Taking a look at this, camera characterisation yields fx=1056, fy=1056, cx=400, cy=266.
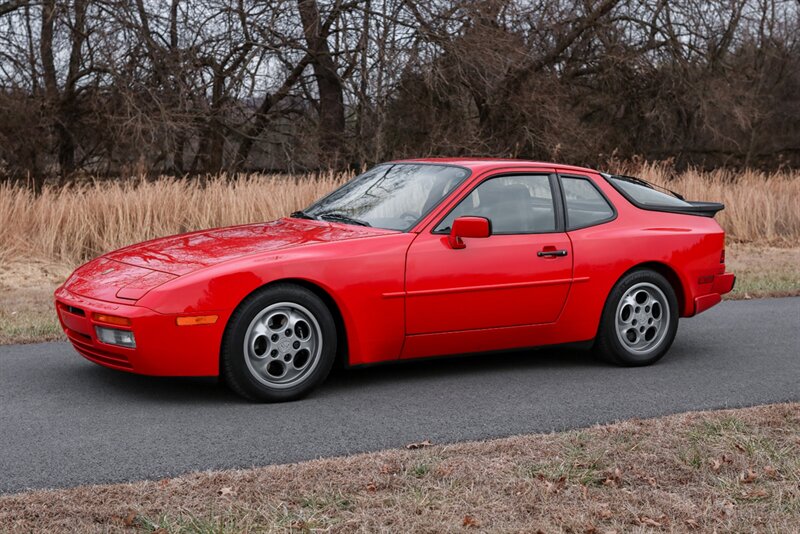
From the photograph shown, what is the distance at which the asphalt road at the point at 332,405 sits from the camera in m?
5.11

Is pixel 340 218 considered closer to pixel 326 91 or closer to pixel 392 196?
pixel 392 196

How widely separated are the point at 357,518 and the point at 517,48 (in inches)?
761

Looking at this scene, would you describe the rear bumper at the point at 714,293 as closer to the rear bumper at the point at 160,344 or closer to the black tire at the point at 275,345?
the black tire at the point at 275,345

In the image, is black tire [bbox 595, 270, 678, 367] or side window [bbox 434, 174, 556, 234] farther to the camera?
black tire [bbox 595, 270, 678, 367]

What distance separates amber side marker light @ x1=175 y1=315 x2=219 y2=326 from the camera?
588cm

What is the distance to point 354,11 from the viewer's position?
70.2 ft

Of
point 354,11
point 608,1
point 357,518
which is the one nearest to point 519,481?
point 357,518

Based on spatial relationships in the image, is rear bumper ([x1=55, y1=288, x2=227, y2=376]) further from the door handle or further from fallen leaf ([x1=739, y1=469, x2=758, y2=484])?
fallen leaf ([x1=739, y1=469, x2=758, y2=484])

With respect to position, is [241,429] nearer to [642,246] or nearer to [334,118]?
[642,246]

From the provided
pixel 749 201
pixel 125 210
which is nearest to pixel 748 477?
pixel 125 210

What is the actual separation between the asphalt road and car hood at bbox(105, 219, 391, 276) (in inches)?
28.5

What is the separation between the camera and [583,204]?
24.5 ft

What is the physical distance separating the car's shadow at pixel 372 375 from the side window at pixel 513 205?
1.02 metres

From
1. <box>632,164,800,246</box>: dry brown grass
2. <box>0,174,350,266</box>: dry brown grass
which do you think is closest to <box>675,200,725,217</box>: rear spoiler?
<box>0,174,350,266</box>: dry brown grass
